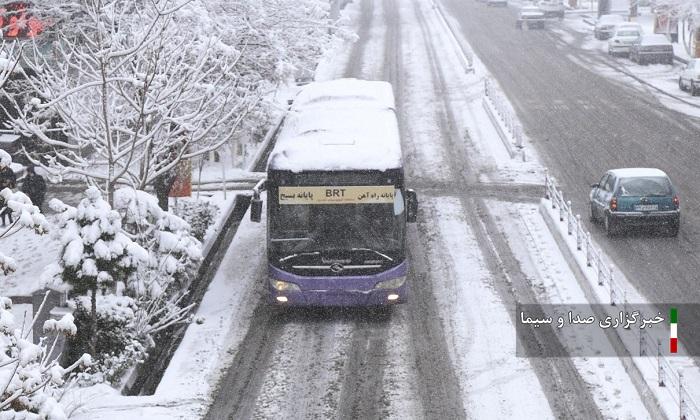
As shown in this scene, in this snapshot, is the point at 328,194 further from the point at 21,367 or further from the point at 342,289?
the point at 21,367

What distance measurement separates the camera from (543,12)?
7562 cm

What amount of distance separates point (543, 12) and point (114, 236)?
6372 centimetres

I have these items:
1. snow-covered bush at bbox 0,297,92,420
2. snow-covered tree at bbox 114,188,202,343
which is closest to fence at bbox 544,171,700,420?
snow-covered tree at bbox 114,188,202,343

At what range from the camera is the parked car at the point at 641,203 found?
971 inches

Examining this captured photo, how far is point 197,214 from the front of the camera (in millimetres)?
25641

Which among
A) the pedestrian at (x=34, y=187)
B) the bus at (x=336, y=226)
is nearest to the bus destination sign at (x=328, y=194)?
the bus at (x=336, y=226)

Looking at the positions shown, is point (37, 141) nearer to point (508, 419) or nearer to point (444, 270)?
point (444, 270)

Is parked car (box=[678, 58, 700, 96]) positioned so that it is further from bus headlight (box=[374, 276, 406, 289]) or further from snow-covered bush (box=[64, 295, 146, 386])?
snow-covered bush (box=[64, 295, 146, 386])

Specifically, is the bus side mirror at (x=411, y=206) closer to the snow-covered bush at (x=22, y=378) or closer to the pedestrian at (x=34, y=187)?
the snow-covered bush at (x=22, y=378)

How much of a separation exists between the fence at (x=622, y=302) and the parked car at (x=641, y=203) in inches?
37.6

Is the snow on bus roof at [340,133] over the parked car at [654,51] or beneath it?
over

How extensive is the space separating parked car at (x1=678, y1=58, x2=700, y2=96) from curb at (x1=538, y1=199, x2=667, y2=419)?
2224cm

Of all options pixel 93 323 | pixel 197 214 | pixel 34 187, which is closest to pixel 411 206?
pixel 93 323

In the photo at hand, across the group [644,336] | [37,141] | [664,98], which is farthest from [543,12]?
[644,336]
